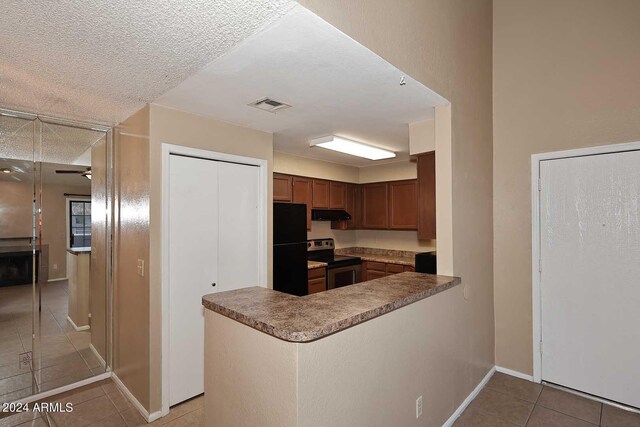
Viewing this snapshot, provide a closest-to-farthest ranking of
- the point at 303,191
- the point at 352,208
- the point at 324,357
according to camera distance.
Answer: the point at 324,357, the point at 303,191, the point at 352,208

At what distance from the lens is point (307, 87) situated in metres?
2.06

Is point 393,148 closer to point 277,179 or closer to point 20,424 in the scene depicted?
point 277,179

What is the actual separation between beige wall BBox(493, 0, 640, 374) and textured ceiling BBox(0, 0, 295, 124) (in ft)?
8.83

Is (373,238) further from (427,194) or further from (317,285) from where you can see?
(427,194)

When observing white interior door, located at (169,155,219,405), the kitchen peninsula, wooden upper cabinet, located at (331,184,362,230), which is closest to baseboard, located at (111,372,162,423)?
white interior door, located at (169,155,219,405)

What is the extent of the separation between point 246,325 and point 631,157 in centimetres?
313

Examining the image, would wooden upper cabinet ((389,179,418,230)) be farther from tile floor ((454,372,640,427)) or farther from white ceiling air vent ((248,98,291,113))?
white ceiling air vent ((248,98,291,113))

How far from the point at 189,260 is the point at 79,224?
132 cm

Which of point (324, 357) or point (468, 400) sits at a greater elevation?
point (324, 357)

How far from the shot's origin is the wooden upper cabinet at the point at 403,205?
15.8 ft

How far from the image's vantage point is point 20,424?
2334 millimetres

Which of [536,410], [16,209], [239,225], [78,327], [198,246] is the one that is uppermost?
[16,209]

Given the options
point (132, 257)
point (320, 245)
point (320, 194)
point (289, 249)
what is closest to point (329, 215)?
point (320, 194)

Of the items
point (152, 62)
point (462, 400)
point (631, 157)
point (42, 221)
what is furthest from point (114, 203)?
point (631, 157)
